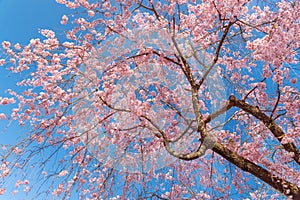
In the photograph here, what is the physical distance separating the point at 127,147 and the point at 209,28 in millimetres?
2546

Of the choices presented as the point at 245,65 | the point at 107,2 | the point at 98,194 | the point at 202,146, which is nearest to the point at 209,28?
the point at 245,65

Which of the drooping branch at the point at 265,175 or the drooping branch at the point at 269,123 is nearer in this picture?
the drooping branch at the point at 265,175

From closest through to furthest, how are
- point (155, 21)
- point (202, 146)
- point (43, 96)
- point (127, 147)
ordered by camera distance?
point (202, 146), point (43, 96), point (127, 147), point (155, 21)

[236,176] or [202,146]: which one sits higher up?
[236,176]

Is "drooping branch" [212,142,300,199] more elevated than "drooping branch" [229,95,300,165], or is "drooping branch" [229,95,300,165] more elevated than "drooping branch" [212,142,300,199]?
"drooping branch" [229,95,300,165]

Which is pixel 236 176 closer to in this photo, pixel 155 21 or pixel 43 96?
pixel 155 21

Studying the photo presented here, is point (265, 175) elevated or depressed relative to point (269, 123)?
depressed

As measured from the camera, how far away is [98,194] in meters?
5.84

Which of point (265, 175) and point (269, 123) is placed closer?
point (265, 175)

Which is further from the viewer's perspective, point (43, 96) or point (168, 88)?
point (168, 88)

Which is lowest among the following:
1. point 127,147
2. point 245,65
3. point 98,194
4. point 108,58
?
point 98,194

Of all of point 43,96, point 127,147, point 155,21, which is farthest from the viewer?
point 155,21

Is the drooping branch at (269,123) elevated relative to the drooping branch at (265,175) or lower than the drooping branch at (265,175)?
elevated

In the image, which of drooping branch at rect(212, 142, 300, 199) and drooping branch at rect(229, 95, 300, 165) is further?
drooping branch at rect(229, 95, 300, 165)
